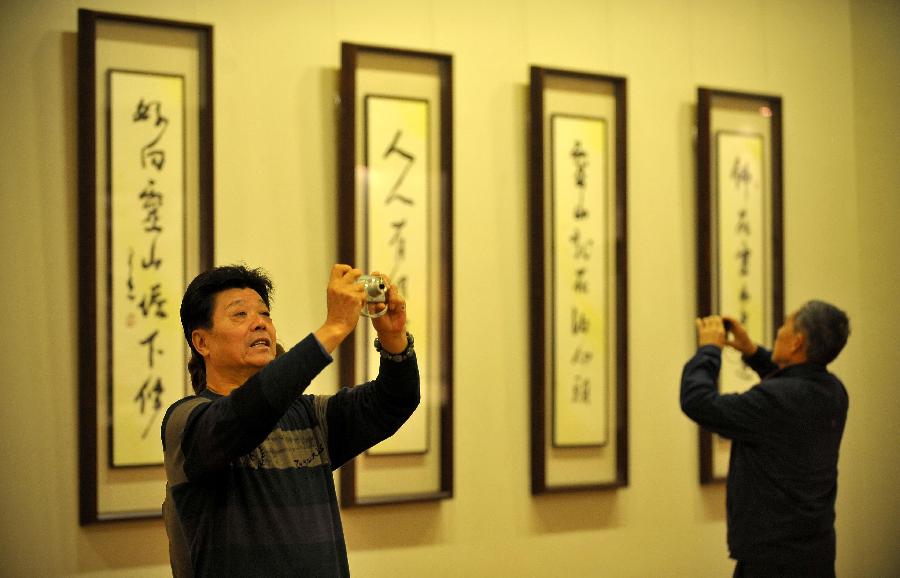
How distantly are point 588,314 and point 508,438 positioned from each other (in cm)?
48

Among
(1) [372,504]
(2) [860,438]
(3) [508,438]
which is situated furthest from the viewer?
(2) [860,438]

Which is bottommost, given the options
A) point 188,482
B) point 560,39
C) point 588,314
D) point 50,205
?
point 188,482

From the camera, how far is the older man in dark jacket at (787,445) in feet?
8.58

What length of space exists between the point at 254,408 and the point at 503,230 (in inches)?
68.0

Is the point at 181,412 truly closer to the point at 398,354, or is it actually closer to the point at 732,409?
the point at 398,354

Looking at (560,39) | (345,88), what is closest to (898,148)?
(560,39)

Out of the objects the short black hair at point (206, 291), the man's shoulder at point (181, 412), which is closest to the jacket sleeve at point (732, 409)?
the short black hair at point (206, 291)

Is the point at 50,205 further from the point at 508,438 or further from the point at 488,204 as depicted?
the point at 508,438

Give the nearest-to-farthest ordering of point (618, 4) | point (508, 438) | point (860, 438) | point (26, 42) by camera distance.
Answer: point (26, 42), point (508, 438), point (618, 4), point (860, 438)

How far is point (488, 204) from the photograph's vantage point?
10.2ft

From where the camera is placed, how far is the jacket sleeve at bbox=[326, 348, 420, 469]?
1774mm

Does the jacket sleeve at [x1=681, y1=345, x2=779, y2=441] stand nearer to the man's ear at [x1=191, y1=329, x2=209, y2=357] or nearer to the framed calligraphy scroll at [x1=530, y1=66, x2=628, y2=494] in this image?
the framed calligraphy scroll at [x1=530, y1=66, x2=628, y2=494]

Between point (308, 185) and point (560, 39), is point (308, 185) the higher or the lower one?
the lower one

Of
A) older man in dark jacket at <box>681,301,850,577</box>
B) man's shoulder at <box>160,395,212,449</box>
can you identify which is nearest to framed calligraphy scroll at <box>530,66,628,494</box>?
older man in dark jacket at <box>681,301,850,577</box>
